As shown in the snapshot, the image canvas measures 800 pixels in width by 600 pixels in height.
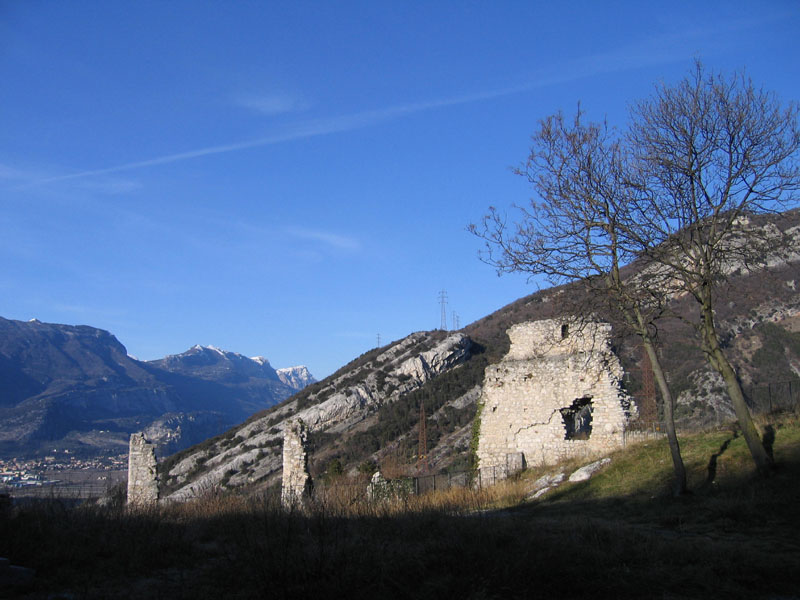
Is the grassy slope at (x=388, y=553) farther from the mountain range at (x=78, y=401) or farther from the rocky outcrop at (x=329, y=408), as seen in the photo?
the mountain range at (x=78, y=401)

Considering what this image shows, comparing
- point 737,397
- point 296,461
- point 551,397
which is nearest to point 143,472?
point 296,461

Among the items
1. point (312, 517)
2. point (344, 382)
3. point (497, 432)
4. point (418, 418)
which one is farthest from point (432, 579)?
point (344, 382)

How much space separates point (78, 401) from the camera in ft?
433

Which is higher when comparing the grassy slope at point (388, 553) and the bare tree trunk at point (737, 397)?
the bare tree trunk at point (737, 397)

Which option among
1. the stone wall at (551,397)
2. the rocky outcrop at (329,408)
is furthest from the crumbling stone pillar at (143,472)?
the rocky outcrop at (329,408)

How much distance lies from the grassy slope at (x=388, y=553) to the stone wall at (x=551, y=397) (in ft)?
30.3

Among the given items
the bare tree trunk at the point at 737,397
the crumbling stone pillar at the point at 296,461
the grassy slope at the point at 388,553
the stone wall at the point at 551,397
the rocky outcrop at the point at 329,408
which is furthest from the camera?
the rocky outcrop at the point at 329,408

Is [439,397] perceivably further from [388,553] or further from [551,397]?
[388,553]

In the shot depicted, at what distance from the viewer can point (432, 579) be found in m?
5.64

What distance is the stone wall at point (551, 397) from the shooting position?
1961 centimetres

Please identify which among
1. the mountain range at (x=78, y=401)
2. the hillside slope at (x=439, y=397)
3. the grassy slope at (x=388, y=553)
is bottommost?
the grassy slope at (x=388, y=553)

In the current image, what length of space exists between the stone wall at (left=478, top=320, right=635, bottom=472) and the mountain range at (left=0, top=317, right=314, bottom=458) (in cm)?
8196

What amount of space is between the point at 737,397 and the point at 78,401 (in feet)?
468

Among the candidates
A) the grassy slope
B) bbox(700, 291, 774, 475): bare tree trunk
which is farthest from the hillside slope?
the grassy slope
